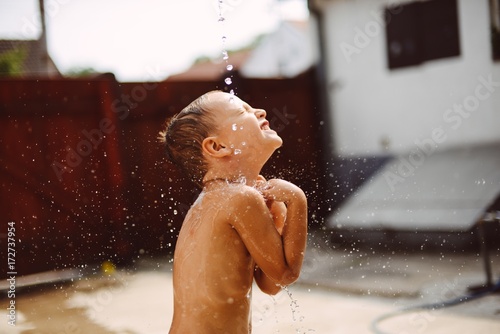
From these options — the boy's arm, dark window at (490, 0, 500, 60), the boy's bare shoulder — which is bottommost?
the boy's arm

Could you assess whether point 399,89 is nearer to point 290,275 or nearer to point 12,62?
point 12,62

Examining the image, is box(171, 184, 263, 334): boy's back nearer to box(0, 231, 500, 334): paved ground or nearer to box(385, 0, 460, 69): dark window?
box(0, 231, 500, 334): paved ground

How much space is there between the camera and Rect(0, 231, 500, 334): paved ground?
1.68 m

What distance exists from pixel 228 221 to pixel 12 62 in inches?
132

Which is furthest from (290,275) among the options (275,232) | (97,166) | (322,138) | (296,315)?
(322,138)

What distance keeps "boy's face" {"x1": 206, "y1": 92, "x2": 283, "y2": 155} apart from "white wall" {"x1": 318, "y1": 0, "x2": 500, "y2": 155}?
9.22 ft

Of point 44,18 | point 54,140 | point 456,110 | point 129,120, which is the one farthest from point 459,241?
point 44,18

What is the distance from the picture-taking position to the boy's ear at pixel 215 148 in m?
0.87

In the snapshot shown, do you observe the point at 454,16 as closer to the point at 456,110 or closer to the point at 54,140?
the point at 456,110

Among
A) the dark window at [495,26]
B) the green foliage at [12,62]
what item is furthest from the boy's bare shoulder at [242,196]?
the dark window at [495,26]

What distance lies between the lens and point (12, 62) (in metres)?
3.71

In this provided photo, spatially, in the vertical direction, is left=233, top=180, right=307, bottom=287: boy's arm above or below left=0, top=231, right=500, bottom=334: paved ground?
above

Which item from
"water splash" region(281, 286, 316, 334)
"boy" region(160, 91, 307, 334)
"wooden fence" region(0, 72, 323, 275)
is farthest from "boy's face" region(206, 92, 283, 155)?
"water splash" region(281, 286, 316, 334)

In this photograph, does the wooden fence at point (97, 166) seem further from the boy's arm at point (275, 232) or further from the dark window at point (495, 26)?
the dark window at point (495, 26)
